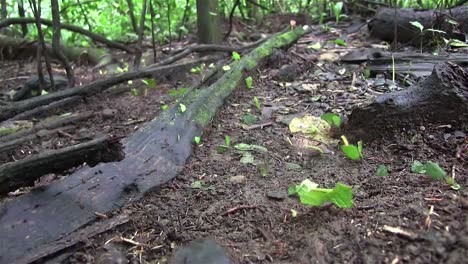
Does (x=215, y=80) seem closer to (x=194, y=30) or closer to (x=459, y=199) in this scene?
(x=459, y=199)

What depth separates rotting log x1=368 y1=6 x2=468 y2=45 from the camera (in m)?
4.59

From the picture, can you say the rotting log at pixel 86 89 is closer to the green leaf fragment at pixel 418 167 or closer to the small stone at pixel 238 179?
the small stone at pixel 238 179

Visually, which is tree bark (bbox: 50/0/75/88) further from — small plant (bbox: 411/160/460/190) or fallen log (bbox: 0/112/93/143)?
small plant (bbox: 411/160/460/190)

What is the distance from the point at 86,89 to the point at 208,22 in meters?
1.78

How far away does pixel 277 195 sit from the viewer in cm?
240

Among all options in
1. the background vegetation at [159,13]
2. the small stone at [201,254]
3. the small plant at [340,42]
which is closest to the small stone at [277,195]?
the small stone at [201,254]

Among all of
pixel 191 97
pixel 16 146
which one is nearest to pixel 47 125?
pixel 16 146

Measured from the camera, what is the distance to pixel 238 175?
2.68 m

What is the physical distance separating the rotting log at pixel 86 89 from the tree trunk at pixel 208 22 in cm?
51

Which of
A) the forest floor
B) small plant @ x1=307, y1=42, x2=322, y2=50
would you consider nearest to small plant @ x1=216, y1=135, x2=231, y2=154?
the forest floor

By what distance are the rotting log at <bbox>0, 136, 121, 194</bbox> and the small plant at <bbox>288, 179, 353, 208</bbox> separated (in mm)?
961

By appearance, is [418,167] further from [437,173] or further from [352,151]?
[352,151]

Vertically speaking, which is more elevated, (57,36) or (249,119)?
(57,36)

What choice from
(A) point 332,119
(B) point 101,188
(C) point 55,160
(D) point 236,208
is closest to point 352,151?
(A) point 332,119
